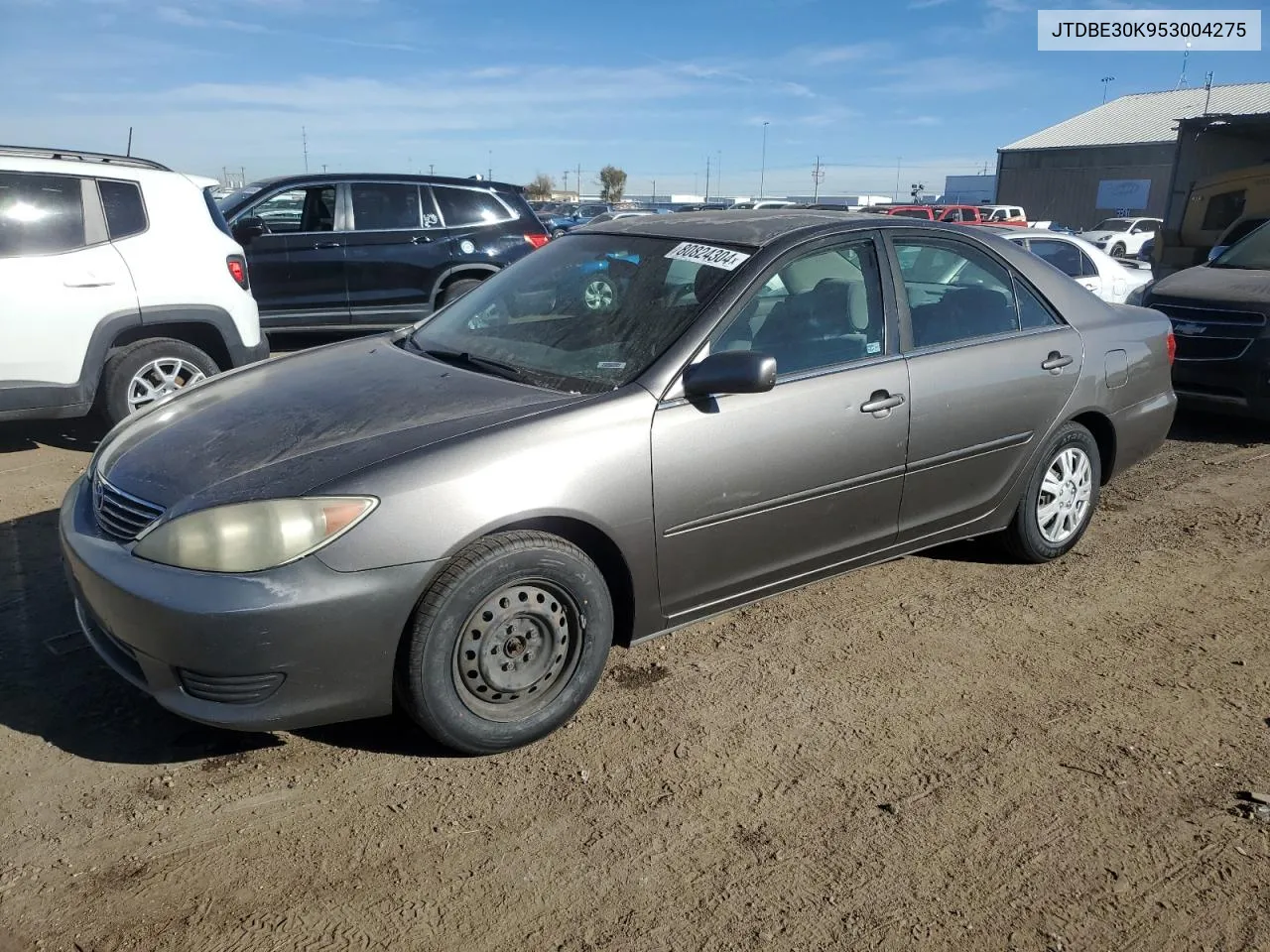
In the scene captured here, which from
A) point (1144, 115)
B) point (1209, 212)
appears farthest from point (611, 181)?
point (1209, 212)

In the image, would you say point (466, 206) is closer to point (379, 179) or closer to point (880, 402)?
point (379, 179)

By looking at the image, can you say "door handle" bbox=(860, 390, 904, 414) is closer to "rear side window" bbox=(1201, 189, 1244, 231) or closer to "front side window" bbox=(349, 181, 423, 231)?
"front side window" bbox=(349, 181, 423, 231)

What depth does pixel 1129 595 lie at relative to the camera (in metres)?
4.33

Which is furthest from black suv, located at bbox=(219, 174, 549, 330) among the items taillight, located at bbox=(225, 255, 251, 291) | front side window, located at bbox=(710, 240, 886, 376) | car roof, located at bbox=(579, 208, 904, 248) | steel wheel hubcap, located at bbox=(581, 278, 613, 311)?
front side window, located at bbox=(710, 240, 886, 376)

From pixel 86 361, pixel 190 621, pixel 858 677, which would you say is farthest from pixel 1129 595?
pixel 86 361

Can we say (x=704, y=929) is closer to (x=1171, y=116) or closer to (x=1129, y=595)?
(x=1129, y=595)

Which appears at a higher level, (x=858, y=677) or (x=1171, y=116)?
(x=1171, y=116)

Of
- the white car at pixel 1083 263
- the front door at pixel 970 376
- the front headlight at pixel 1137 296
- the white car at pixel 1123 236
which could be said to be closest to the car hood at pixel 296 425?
the front door at pixel 970 376

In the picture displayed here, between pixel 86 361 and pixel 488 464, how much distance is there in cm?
417

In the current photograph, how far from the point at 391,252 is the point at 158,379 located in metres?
3.89

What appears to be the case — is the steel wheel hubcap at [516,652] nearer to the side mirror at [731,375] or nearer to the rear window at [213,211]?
the side mirror at [731,375]

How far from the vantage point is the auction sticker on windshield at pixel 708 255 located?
3594 millimetres

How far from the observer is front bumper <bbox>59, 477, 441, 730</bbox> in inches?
103

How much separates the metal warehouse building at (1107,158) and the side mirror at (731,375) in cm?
4835
